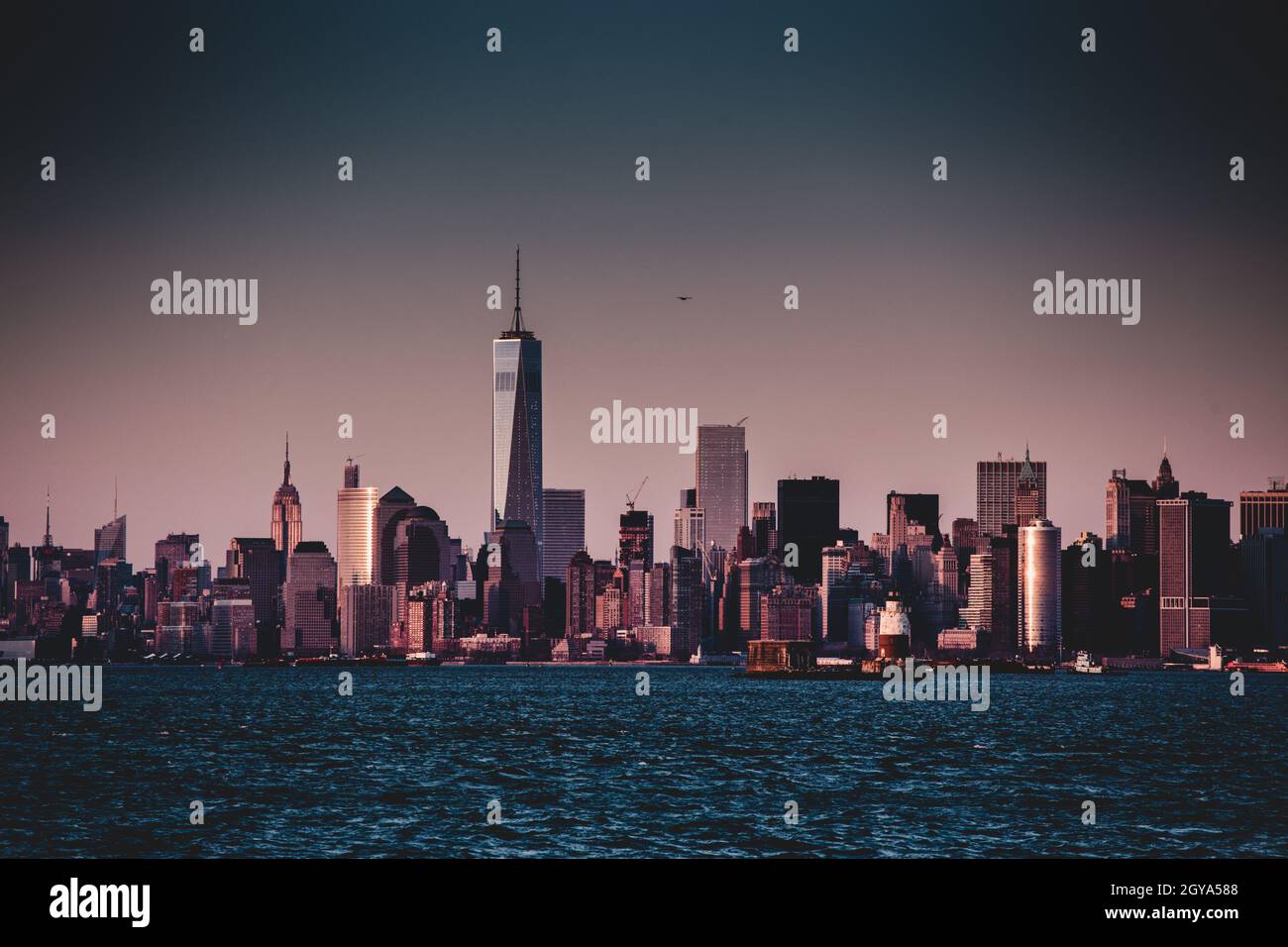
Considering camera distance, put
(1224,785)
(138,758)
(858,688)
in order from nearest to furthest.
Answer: (1224,785) → (138,758) → (858,688)

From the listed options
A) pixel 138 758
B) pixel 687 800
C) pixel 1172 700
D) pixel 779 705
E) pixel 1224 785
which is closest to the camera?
pixel 687 800

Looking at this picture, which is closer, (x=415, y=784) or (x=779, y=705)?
(x=415, y=784)

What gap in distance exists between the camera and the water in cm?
4541

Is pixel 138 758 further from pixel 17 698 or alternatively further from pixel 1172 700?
pixel 1172 700

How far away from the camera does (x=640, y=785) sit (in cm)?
6075

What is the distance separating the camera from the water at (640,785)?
149 ft

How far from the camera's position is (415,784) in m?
60.6

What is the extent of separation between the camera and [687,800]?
55188mm

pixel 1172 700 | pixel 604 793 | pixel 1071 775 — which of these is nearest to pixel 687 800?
pixel 604 793

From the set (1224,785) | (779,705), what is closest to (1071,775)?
(1224,785)
